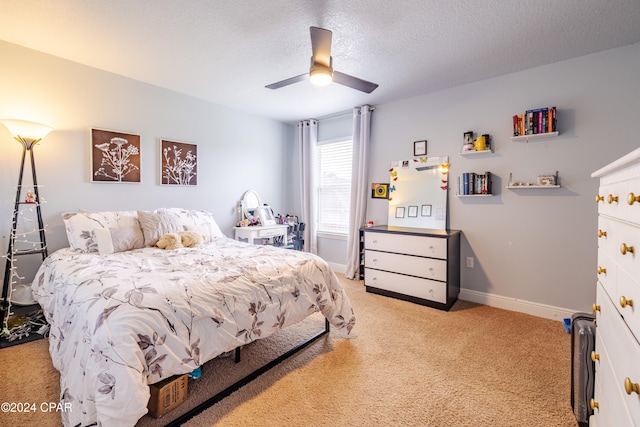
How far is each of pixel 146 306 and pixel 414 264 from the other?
261 centimetres

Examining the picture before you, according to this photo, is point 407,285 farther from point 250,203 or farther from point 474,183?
point 250,203

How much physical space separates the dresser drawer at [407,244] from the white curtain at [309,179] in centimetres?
135

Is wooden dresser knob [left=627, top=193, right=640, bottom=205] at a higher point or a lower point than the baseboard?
higher

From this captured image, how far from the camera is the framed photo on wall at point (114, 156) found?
3.00 meters

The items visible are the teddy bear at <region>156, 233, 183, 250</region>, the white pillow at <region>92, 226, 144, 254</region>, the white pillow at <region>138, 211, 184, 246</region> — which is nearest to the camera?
the white pillow at <region>92, 226, 144, 254</region>

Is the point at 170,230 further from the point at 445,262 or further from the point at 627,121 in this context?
the point at 627,121

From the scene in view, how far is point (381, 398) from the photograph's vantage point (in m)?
1.70

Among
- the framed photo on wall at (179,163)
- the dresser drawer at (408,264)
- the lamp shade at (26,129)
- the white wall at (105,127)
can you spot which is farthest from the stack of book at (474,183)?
the lamp shade at (26,129)

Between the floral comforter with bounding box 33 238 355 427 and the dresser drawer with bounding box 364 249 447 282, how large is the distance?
3.83 ft

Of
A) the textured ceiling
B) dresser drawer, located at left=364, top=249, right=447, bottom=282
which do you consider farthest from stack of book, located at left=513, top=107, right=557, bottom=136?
dresser drawer, located at left=364, top=249, right=447, bottom=282

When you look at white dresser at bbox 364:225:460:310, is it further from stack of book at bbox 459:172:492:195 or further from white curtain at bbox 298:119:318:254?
white curtain at bbox 298:119:318:254

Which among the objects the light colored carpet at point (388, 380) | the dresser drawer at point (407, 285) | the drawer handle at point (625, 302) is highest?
the drawer handle at point (625, 302)

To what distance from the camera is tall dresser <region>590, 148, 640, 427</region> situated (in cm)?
78

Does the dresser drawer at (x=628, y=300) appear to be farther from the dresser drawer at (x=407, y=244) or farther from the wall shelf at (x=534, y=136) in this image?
the wall shelf at (x=534, y=136)
